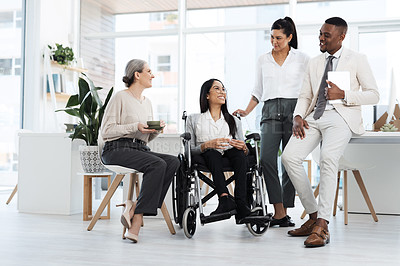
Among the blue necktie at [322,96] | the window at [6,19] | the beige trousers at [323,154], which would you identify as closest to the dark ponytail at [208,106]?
the beige trousers at [323,154]

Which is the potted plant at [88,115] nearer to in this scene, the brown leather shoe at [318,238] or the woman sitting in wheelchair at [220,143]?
the woman sitting in wheelchair at [220,143]

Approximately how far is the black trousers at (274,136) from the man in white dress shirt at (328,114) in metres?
0.22

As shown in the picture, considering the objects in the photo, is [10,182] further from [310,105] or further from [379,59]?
[379,59]

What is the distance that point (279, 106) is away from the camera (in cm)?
330

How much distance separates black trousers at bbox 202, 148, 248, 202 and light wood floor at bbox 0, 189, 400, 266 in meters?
0.29

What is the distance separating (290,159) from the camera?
295 centimetres

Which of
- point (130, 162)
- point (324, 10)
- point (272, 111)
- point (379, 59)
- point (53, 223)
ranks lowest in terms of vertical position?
point (53, 223)

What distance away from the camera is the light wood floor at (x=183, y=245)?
2.34 metres

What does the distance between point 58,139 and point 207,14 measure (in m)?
3.34

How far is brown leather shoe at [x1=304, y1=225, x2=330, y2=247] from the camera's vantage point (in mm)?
2625

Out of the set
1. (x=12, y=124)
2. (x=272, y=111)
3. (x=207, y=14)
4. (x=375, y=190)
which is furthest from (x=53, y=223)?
(x=207, y=14)

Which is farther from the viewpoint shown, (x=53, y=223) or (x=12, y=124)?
(x=12, y=124)

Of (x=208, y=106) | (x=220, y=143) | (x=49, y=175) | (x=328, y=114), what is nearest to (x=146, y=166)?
Result: (x=220, y=143)

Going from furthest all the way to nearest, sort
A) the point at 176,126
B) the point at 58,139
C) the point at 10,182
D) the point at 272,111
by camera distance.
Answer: the point at 176,126 < the point at 10,182 < the point at 58,139 < the point at 272,111
